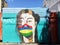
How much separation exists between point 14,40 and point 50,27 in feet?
8.19

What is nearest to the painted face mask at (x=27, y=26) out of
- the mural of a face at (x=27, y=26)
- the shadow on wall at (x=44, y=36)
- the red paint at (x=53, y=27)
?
the mural of a face at (x=27, y=26)

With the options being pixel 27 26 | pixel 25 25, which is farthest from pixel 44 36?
pixel 25 25

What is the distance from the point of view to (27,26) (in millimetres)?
13617

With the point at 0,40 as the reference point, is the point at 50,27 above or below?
above

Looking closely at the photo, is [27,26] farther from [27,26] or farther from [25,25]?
[25,25]

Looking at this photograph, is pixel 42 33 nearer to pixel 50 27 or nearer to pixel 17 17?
pixel 50 27

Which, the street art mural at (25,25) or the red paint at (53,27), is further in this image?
the red paint at (53,27)

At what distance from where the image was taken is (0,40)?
14.1 m

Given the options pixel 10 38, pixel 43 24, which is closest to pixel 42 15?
pixel 43 24

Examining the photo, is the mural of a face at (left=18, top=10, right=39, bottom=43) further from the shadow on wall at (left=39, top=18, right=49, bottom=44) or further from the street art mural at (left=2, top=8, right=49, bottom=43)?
the shadow on wall at (left=39, top=18, right=49, bottom=44)

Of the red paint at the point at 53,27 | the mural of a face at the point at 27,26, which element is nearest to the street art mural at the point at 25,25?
the mural of a face at the point at 27,26

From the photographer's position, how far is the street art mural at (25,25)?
13562mm

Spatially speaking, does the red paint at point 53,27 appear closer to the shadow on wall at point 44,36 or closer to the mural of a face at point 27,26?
the shadow on wall at point 44,36

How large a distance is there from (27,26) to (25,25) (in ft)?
0.49
